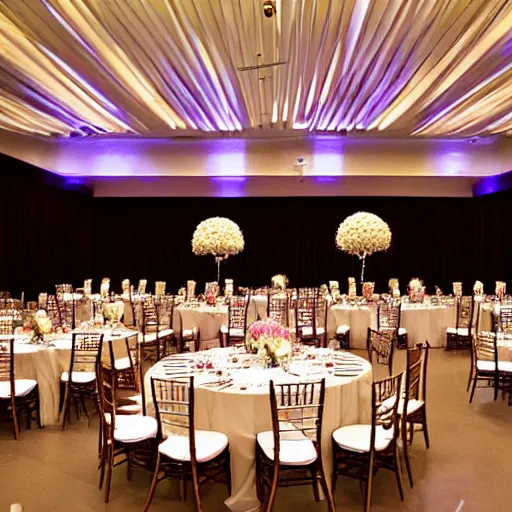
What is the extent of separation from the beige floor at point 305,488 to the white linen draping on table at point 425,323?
3846 mm

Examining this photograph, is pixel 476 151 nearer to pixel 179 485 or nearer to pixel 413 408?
pixel 413 408

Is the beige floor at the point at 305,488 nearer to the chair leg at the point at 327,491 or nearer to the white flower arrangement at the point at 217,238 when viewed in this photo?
the chair leg at the point at 327,491

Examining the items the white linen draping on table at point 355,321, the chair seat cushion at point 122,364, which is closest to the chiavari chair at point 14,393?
the chair seat cushion at point 122,364

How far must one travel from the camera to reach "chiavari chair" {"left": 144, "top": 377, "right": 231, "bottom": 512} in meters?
3.58

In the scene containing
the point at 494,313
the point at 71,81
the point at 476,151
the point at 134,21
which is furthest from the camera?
the point at 476,151

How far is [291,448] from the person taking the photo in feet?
12.0

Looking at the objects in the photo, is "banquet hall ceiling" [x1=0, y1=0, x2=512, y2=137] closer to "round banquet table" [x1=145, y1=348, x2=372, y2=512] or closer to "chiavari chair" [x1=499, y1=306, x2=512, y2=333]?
"chiavari chair" [x1=499, y1=306, x2=512, y2=333]

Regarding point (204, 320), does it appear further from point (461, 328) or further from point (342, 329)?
point (461, 328)

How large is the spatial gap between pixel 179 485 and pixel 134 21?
475 cm

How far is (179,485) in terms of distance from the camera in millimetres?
4121

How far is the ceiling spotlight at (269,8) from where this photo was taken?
557cm

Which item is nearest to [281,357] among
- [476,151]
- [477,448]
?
[477,448]

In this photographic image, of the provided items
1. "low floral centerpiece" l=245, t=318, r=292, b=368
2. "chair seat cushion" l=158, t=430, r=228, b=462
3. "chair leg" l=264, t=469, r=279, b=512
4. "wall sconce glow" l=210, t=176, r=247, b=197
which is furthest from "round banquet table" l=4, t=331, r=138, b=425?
"wall sconce glow" l=210, t=176, r=247, b=197

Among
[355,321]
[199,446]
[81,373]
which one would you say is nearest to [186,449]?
[199,446]
